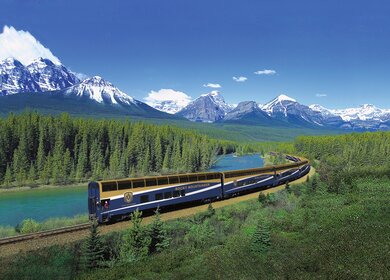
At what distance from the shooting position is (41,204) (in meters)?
62.0

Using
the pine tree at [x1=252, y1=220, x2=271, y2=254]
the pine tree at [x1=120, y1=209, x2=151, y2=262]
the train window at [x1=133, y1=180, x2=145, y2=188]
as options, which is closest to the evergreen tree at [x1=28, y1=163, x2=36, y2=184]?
the train window at [x1=133, y1=180, x2=145, y2=188]

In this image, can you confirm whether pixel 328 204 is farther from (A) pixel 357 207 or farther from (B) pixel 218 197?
(B) pixel 218 197

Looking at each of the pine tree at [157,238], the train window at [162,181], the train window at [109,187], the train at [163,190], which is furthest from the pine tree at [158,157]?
the pine tree at [157,238]

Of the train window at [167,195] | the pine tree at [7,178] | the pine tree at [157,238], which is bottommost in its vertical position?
the pine tree at [7,178]

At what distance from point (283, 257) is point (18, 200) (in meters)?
61.0

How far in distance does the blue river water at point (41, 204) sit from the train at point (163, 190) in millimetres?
20368

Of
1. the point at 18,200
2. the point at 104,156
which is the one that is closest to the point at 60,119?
the point at 104,156

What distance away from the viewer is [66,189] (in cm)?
8125

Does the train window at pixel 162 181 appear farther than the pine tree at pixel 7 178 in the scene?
No

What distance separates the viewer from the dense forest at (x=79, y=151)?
85.7 meters

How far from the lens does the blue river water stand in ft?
170

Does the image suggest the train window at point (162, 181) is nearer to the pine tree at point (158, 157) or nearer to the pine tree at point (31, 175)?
the pine tree at point (31, 175)

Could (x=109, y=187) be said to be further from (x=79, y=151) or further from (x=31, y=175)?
(x=79, y=151)

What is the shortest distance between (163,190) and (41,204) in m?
34.9
